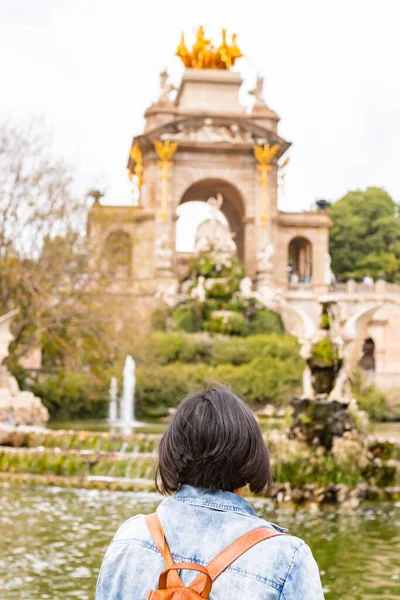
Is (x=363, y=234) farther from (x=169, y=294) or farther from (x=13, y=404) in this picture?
(x=13, y=404)

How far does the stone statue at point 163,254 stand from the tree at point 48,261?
17874 millimetres

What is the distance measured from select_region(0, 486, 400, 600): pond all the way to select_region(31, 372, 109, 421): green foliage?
36.4 feet

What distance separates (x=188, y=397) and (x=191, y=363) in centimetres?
2696

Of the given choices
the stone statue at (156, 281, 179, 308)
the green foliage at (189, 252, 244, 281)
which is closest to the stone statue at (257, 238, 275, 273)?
the green foliage at (189, 252, 244, 281)

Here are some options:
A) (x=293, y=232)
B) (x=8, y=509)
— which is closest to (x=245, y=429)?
(x=8, y=509)

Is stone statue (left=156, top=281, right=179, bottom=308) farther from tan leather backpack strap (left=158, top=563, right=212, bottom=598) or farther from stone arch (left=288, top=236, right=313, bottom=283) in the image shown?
tan leather backpack strap (left=158, top=563, right=212, bottom=598)

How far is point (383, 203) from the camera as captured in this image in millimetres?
52375

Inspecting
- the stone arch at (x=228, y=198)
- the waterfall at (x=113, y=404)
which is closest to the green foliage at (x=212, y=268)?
the stone arch at (x=228, y=198)

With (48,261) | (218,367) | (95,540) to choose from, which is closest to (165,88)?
(218,367)

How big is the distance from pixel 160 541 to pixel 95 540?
665 cm

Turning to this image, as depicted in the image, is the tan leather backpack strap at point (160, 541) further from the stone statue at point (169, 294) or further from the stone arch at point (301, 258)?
the stone arch at point (301, 258)

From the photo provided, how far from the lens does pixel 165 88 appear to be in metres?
41.6

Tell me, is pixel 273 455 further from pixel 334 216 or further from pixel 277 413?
pixel 334 216

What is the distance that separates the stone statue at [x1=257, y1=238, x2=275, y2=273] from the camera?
39.4 m
